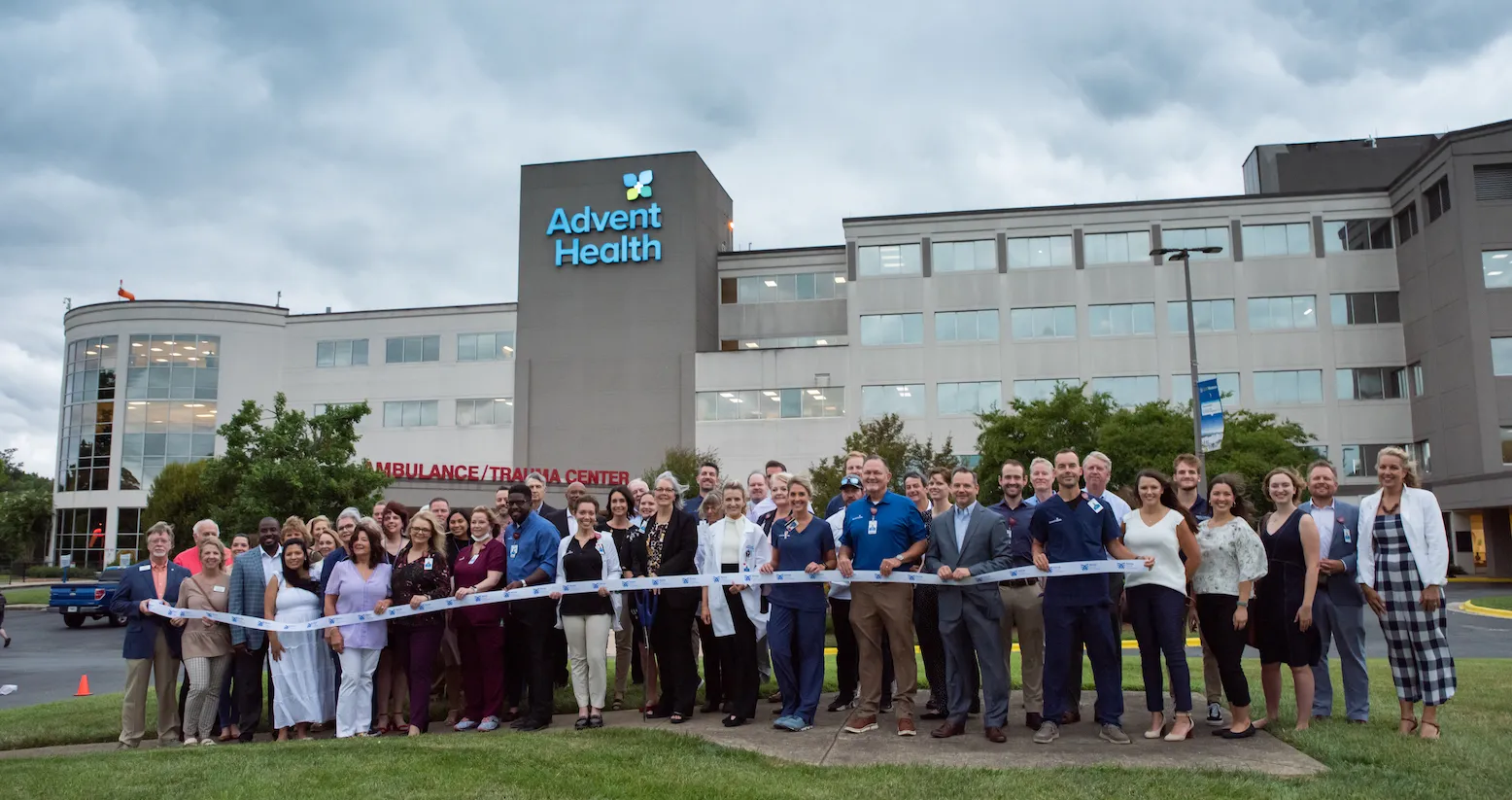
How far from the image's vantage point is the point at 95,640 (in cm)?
2297

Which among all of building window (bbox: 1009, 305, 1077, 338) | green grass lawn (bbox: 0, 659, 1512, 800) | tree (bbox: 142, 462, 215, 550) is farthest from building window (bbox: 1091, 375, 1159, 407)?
green grass lawn (bbox: 0, 659, 1512, 800)

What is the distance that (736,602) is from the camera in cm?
884

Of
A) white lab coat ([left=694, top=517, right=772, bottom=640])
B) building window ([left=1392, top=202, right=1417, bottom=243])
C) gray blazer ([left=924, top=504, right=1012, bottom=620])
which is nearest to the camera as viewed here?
gray blazer ([left=924, top=504, right=1012, bottom=620])

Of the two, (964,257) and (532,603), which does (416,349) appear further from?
(532,603)

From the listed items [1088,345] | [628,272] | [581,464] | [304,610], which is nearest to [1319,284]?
[1088,345]

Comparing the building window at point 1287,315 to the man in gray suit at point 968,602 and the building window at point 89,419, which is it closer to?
the man in gray suit at point 968,602

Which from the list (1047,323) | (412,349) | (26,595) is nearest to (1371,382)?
(1047,323)

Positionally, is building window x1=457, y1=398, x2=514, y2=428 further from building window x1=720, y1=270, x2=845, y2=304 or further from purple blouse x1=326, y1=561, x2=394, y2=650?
purple blouse x1=326, y1=561, x2=394, y2=650

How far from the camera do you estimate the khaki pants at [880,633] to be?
26.7ft

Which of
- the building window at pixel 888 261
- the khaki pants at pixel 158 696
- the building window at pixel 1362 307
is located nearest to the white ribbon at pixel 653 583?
the khaki pants at pixel 158 696

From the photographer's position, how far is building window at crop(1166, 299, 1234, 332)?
1813 inches

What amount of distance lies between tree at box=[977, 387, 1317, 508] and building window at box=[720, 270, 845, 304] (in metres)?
20.1

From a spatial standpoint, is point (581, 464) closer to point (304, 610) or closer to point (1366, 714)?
point (304, 610)

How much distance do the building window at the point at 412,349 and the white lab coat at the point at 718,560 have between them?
46864 millimetres
